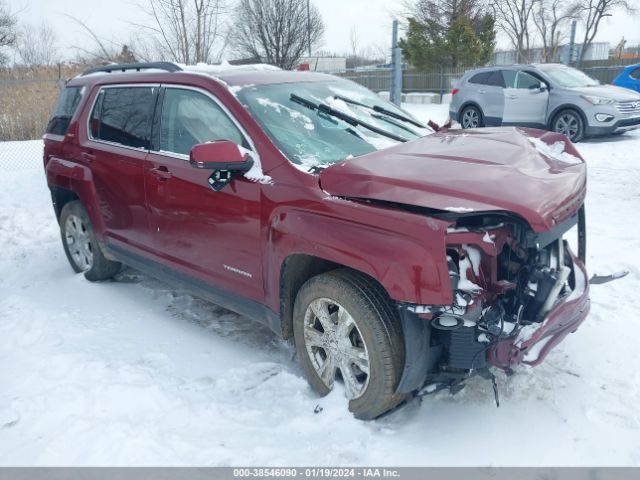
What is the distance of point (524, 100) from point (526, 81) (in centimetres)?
45

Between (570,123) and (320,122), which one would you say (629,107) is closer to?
(570,123)

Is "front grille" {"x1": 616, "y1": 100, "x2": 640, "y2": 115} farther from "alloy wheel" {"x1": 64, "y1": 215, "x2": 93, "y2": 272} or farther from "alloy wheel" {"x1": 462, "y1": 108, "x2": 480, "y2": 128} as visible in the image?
"alloy wheel" {"x1": 64, "y1": 215, "x2": 93, "y2": 272}

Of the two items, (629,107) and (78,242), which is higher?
(629,107)

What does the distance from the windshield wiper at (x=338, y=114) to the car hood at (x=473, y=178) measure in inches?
13.1

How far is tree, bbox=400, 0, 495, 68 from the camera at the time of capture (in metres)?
22.5

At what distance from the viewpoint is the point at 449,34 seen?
22609mm

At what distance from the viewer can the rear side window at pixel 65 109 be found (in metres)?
4.96

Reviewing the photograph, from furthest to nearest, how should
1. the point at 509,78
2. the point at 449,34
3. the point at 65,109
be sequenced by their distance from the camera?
the point at 449,34 → the point at 509,78 → the point at 65,109

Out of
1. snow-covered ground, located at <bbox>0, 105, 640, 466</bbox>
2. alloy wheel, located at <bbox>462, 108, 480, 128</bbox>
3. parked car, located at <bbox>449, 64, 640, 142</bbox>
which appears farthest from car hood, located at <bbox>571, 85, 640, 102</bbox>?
snow-covered ground, located at <bbox>0, 105, 640, 466</bbox>

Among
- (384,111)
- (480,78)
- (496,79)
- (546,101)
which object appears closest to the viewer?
(384,111)

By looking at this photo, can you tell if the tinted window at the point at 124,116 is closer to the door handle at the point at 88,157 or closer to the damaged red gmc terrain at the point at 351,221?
the damaged red gmc terrain at the point at 351,221

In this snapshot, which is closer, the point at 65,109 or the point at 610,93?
the point at 65,109
